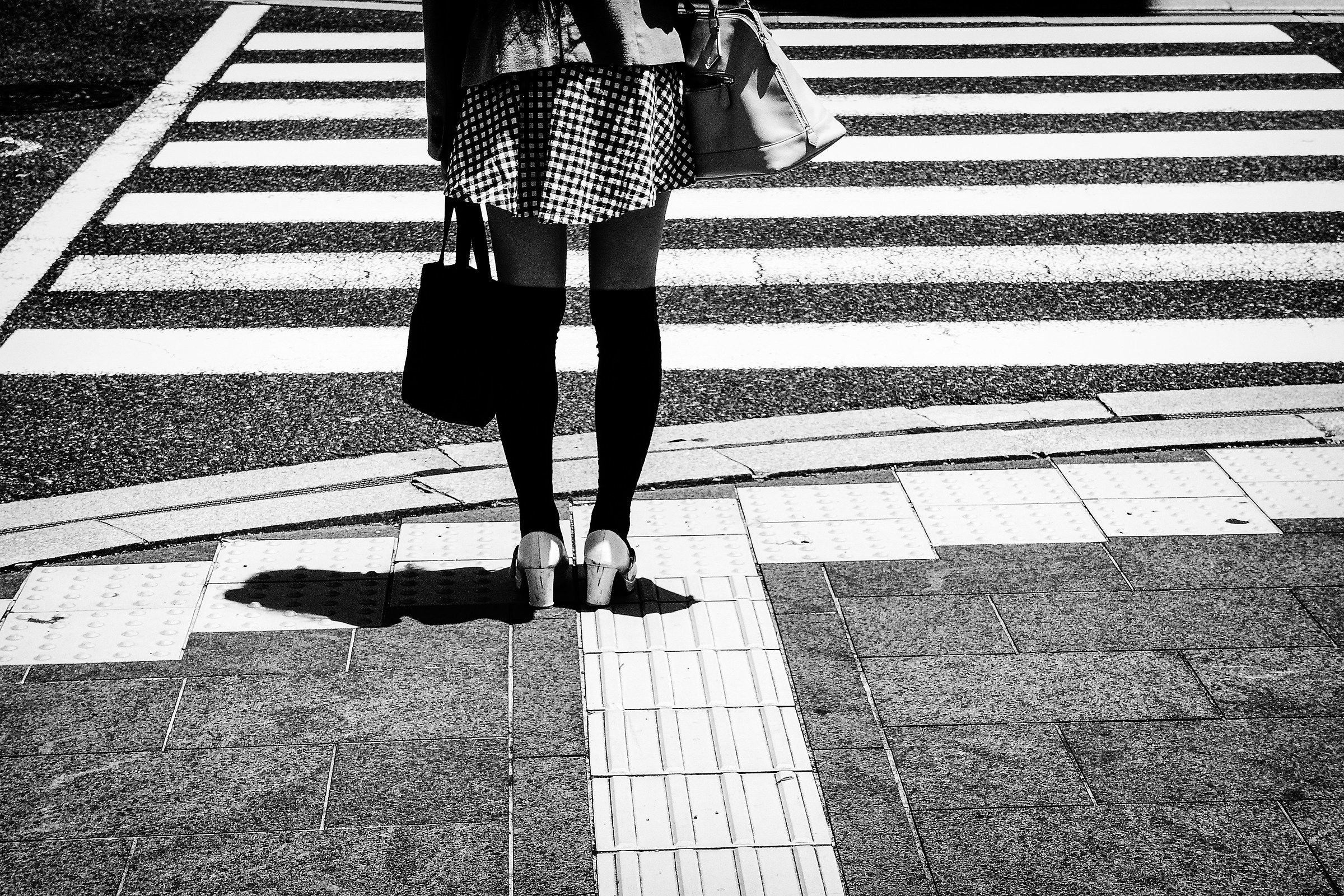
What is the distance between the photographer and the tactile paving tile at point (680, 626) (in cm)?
324

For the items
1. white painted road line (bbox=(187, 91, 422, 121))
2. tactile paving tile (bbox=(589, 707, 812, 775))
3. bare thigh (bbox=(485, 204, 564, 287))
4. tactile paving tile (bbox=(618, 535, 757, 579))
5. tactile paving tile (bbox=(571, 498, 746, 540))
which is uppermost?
bare thigh (bbox=(485, 204, 564, 287))

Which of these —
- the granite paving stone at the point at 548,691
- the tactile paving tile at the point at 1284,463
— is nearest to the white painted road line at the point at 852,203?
the tactile paving tile at the point at 1284,463

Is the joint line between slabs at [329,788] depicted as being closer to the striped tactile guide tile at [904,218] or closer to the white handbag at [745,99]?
the white handbag at [745,99]

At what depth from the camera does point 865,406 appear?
4.75 meters

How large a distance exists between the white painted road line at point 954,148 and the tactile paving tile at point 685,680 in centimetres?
440

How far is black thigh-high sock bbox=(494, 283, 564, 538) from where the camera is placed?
10.3 ft

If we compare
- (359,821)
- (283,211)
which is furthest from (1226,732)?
(283,211)

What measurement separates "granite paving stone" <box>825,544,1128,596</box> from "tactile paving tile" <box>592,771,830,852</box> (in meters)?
0.81

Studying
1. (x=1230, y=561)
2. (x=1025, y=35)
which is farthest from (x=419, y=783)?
(x=1025, y=35)

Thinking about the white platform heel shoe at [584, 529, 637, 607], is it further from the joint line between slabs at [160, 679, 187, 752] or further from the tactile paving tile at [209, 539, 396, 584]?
the joint line between slabs at [160, 679, 187, 752]

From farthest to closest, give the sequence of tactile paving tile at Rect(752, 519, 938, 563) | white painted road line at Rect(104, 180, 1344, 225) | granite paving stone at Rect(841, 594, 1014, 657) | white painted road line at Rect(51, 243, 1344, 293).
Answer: white painted road line at Rect(104, 180, 1344, 225), white painted road line at Rect(51, 243, 1344, 293), tactile paving tile at Rect(752, 519, 938, 563), granite paving stone at Rect(841, 594, 1014, 657)

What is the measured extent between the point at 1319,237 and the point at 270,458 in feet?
14.8

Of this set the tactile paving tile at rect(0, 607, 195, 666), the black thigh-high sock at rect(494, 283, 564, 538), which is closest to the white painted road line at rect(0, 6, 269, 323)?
the tactile paving tile at rect(0, 607, 195, 666)

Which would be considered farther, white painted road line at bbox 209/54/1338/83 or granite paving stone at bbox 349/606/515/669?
white painted road line at bbox 209/54/1338/83
